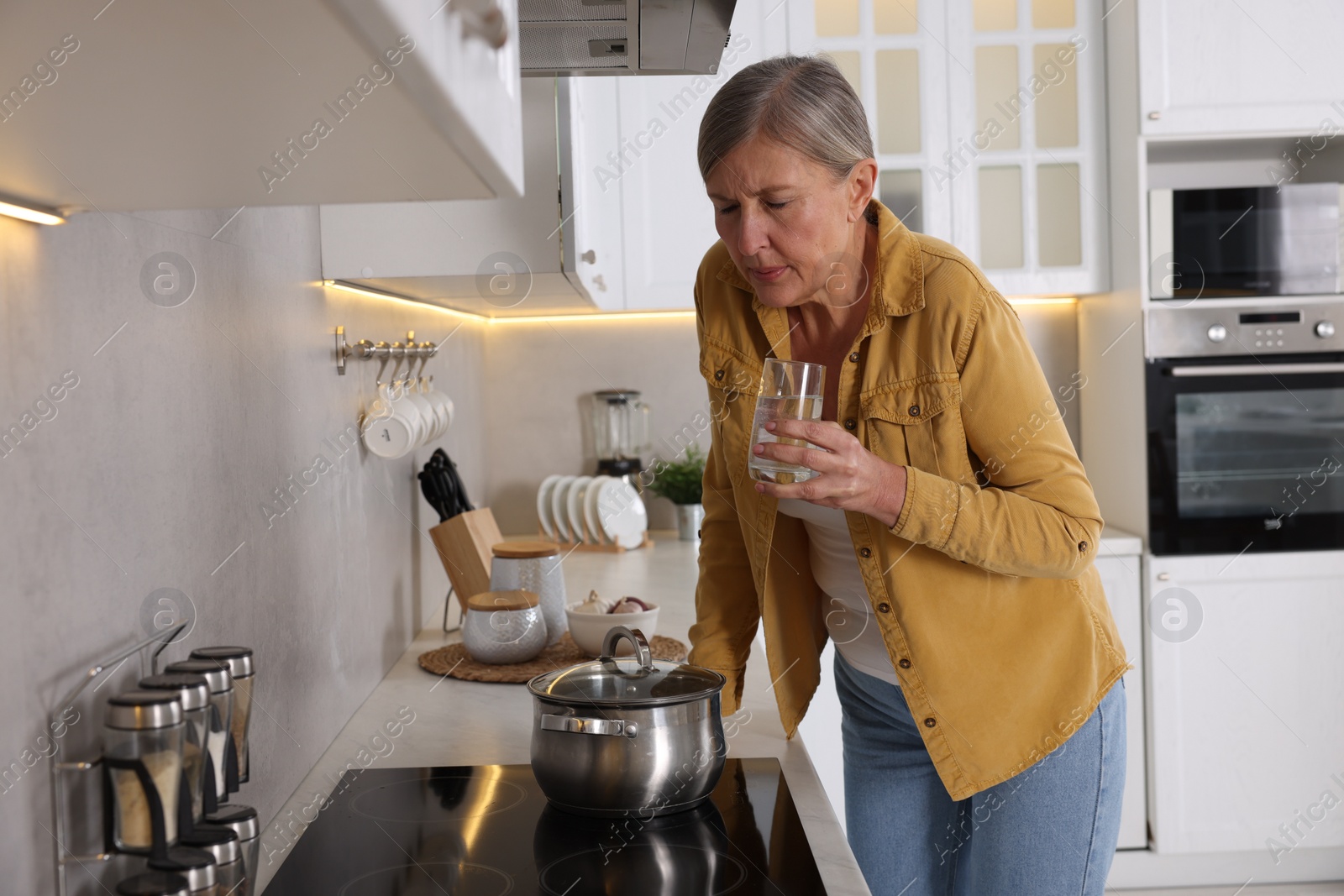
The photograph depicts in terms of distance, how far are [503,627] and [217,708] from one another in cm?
86

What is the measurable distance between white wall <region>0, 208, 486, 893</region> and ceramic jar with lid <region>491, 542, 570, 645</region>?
0.20m

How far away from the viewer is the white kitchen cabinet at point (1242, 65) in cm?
260

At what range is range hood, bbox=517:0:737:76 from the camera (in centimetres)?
121

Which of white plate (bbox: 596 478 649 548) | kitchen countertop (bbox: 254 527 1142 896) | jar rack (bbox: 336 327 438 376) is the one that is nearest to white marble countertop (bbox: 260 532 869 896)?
kitchen countertop (bbox: 254 527 1142 896)

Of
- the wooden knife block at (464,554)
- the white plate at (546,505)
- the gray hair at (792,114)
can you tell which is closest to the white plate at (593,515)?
the white plate at (546,505)

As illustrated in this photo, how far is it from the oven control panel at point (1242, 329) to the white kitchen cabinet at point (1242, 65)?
43 cm

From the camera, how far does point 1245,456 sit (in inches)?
104

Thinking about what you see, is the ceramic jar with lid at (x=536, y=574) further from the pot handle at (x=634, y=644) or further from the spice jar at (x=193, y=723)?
the spice jar at (x=193, y=723)

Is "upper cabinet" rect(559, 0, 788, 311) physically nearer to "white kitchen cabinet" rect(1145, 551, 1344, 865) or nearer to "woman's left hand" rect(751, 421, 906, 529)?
"white kitchen cabinet" rect(1145, 551, 1344, 865)

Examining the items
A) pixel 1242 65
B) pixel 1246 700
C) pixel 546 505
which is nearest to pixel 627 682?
pixel 546 505

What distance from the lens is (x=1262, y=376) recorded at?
261 cm

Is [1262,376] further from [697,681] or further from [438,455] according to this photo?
[697,681]

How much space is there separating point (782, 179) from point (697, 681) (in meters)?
0.49

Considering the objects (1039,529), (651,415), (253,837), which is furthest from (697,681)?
(651,415)
